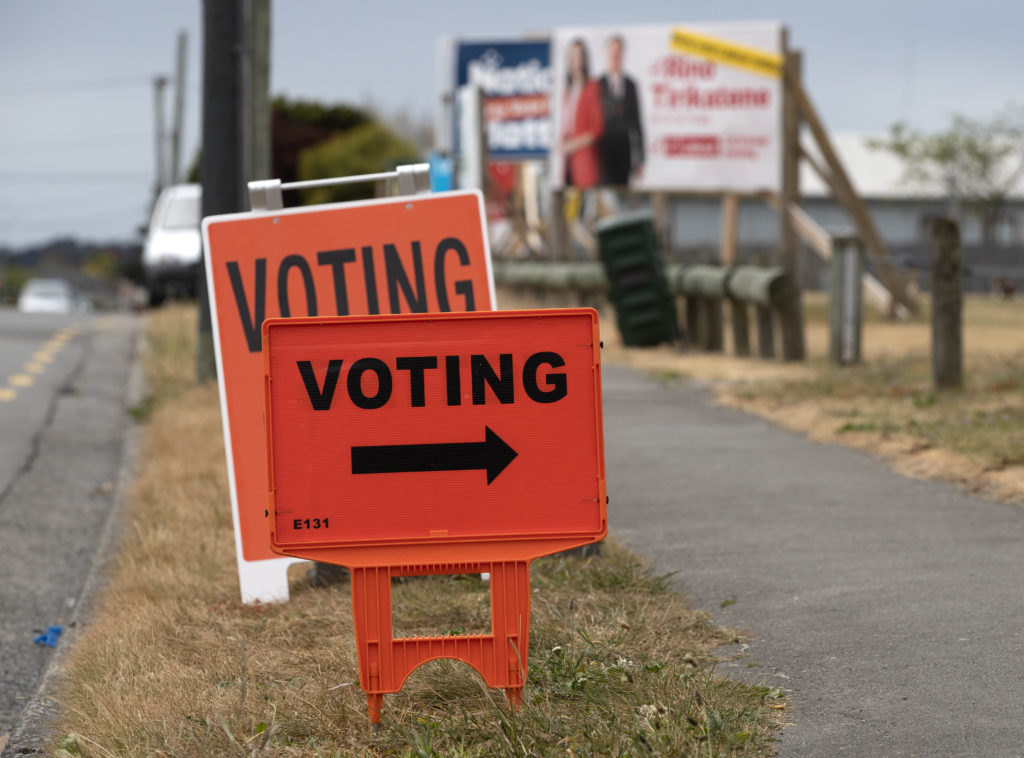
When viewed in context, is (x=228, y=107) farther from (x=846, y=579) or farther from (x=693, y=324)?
(x=846, y=579)

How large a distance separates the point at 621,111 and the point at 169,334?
8.51 metres

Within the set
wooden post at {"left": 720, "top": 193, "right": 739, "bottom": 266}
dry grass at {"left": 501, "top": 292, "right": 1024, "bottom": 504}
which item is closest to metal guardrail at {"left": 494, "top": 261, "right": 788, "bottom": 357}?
dry grass at {"left": 501, "top": 292, "right": 1024, "bottom": 504}

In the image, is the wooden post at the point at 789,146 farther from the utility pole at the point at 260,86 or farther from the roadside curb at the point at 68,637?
the roadside curb at the point at 68,637

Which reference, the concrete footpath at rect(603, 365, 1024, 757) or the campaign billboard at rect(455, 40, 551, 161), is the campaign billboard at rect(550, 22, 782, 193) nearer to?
the campaign billboard at rect(455, 40, 551, 161)

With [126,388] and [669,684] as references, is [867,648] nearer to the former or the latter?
[669,684]

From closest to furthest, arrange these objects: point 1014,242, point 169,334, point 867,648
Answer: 1. point 867,648
2. point 169,334
3. point 1014,242

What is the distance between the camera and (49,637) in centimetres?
555

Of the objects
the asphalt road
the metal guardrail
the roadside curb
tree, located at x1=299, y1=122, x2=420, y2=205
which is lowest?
the asphalt road

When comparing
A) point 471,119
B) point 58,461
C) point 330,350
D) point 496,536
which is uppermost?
point 471,119

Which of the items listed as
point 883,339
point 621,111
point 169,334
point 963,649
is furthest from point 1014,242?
point 963,649

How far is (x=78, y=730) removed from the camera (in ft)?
12.6

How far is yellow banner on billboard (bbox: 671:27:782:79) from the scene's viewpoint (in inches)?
811

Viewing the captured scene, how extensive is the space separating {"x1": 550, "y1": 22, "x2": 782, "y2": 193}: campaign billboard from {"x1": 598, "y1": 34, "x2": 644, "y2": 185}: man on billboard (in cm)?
1

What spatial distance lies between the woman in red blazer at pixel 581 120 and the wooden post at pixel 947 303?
40.2 feet
